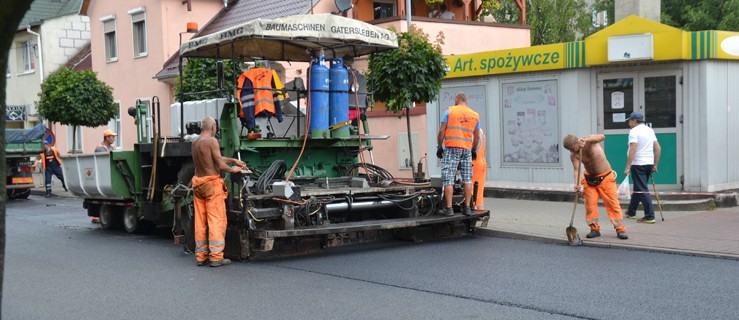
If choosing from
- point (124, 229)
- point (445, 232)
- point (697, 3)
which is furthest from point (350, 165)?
point (697, 3)

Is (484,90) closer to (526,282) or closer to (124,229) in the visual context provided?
(124,229)

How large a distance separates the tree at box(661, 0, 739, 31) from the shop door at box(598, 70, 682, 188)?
17.9m

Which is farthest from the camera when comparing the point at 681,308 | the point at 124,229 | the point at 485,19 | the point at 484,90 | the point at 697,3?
the point at 697,3

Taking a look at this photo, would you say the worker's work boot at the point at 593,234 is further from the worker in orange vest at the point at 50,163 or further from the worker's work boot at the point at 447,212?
the worker in orange vest at the point at 50,163

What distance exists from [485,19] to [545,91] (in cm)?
1124

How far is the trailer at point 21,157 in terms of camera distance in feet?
69.9

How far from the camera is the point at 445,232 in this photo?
1135cm

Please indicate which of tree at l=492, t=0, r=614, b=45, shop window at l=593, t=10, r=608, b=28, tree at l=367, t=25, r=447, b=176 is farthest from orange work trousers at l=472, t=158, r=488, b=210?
shop window at l=593, t=10, r=608, b=28

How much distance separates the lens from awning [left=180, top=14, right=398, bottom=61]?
33.4 feet

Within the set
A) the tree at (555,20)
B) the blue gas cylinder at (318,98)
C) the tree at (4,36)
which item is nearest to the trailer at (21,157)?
the blue gas cylinder at (318,98)

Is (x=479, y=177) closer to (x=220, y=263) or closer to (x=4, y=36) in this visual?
(x=220, y=263)

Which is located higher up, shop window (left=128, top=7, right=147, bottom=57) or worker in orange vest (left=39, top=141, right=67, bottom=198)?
shop window (left=128, top=7, right=147, bottom=57)

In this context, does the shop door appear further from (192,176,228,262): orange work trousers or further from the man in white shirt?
(192,176,228,262): orange work trousers

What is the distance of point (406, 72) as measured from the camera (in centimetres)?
1343
